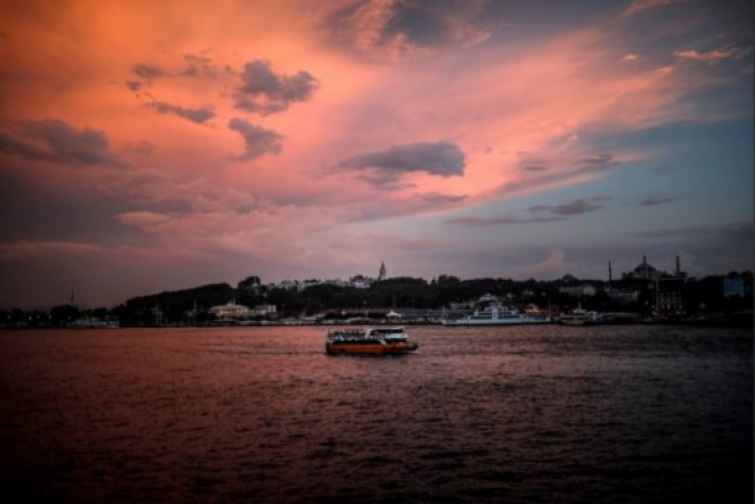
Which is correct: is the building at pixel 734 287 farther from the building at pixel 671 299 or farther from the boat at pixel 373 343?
the boat at pixel 373 343

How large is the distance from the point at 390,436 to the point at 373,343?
33.4 metres

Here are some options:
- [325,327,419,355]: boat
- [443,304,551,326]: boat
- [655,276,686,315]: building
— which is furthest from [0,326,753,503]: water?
[655,276,686,315]: building

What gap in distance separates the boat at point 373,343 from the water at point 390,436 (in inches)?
580

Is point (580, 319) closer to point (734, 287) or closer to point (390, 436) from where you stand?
point (734, 287)

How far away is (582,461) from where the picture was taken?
15.9 meters

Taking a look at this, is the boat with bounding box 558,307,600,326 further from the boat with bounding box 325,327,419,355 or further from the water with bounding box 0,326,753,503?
the water with bounding box 0,326,753,503

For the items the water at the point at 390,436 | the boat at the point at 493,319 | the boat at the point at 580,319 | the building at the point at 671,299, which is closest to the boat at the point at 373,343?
the water at the point at 390,436

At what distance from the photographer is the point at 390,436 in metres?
19.2

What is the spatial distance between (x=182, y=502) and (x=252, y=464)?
302 cm

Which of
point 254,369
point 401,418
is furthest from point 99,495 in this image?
point 254,369

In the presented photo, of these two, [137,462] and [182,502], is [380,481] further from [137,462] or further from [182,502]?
[137,462]

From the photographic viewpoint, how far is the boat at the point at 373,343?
52.2 m

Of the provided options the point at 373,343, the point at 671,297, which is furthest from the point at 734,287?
the point at 373,343

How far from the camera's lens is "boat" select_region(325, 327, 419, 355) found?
52.2 meters
